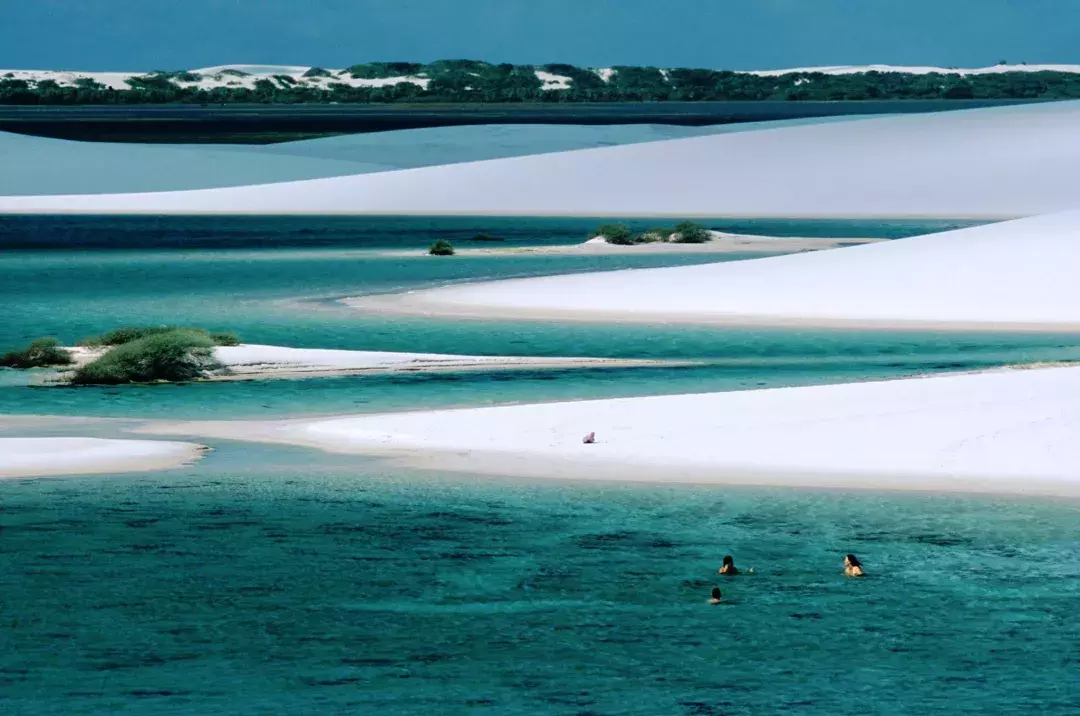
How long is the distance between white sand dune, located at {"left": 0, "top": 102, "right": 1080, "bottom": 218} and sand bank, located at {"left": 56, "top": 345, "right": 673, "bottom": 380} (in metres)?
38.1

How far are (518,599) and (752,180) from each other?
5767cm

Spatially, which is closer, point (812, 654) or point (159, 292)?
point (812, 654)

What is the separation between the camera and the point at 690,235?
47.2 metres

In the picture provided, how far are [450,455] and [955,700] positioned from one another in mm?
6772

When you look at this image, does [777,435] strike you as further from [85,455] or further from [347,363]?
[347,363]

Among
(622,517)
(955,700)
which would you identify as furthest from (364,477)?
(955,700)

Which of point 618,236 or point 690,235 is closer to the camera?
point 618,236

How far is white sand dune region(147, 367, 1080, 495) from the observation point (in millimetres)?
14711

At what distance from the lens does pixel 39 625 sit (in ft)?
34.3

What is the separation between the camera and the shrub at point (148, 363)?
21.1m

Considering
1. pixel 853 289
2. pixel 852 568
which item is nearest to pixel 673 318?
pixel 853 289

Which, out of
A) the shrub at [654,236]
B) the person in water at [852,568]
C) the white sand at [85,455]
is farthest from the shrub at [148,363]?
the shrub at [654,236]

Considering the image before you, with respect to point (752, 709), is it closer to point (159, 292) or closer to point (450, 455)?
point (450, 455)

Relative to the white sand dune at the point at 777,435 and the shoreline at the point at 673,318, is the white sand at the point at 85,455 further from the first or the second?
the shoreline at the point at 673,318
